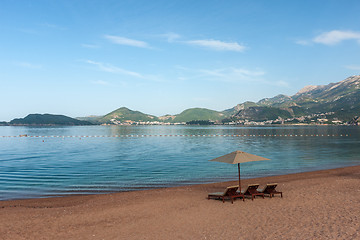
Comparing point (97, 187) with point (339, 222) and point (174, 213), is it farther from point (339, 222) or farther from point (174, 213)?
point (339, 222)

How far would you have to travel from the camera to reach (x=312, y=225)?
12.4 m

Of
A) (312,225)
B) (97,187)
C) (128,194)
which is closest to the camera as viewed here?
(312,225)

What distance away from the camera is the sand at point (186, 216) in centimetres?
1192

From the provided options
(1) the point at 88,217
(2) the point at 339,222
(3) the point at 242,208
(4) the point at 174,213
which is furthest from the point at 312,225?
(1) the point at 88,217

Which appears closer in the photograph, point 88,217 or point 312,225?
point 312,225

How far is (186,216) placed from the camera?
581 inches

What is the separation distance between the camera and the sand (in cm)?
1192

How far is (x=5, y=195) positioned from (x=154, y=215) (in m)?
15.6

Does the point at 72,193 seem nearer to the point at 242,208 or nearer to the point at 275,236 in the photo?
the point at 242,208

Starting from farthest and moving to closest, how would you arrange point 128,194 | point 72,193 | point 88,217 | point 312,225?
1. point 72,193
2. point 128,194
3. point 88,217
4. point 312,225

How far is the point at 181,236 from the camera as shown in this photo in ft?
38.4

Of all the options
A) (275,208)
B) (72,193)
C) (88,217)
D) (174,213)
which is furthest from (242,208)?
(72,193)

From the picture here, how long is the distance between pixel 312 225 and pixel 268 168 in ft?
82.3

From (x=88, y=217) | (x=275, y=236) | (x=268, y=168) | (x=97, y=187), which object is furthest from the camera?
(x=268, y=168)
